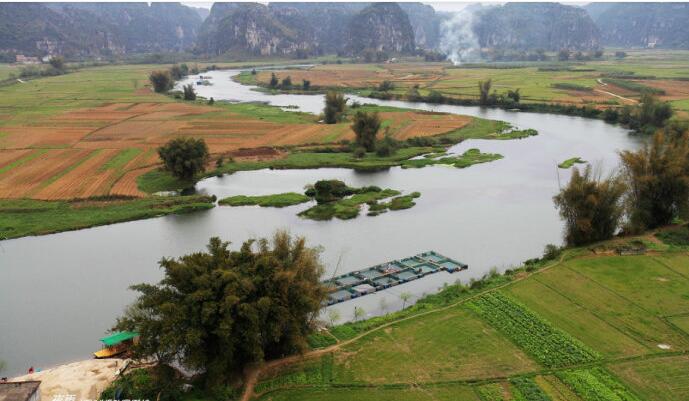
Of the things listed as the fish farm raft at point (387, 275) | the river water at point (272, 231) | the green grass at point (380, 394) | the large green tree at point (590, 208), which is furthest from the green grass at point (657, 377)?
the large green tree at point (590, 208)

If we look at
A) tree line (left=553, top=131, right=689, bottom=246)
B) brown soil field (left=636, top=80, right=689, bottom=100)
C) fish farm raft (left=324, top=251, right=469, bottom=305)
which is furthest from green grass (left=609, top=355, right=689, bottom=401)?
brown soil field (left=636, top=80, right=689, bottom=100)

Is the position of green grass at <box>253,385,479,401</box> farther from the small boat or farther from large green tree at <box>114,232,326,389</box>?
the small boat

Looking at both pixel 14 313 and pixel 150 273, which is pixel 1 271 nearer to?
pixel 14 313

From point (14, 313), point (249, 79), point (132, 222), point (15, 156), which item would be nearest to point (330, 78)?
point (249, 79)

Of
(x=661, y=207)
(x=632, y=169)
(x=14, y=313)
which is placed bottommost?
(x=14, y=313)

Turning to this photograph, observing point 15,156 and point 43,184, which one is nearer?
point 43,184

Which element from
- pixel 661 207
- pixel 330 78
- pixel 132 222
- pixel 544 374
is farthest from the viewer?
pixel 330 78
